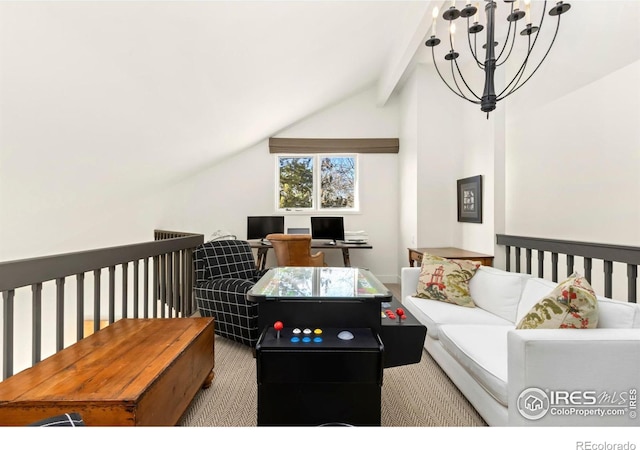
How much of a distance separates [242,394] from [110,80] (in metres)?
2.15

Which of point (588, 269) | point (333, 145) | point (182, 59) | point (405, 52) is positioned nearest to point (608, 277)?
point (588, 269)

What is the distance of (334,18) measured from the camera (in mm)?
2752

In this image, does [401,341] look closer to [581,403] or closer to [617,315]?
[581,403]

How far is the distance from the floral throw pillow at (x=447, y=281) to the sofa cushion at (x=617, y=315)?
1061 mm

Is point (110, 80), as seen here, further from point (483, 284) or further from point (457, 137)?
point (457, 137)

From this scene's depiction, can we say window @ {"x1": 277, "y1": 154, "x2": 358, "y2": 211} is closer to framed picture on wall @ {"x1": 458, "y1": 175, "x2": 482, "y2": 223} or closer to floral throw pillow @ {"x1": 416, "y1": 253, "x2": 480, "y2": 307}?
framed picture on wall @ {"x1": 458, "y1": 175, "x2": 482, "y2": 223}

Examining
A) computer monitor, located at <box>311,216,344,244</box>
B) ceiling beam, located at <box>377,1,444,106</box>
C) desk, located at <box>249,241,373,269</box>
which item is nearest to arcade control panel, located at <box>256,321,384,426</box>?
ceiling beam, located at <box>377,1,444,106</box>

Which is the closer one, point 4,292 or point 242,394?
point 4,292

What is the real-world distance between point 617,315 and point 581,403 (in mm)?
505

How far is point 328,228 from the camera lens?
4.83m

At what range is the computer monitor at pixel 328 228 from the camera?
4809 mm

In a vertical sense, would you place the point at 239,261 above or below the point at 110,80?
below

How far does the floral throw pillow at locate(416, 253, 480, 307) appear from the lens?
8.55 ft
